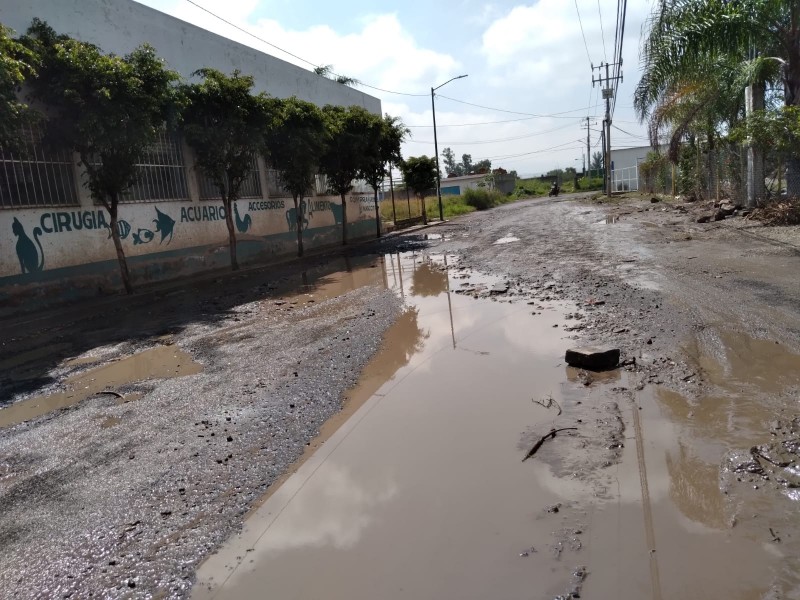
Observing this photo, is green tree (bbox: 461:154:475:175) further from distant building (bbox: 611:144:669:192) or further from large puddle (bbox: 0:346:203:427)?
large puddle (bbox: 0:346:203:427)

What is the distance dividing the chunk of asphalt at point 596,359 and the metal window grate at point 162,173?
12.5 meters

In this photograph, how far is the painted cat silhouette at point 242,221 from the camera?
18.4 metres

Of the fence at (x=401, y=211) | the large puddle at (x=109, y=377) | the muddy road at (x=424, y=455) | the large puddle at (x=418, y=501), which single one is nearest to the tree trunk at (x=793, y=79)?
the muddy road at (x=424, y=455)

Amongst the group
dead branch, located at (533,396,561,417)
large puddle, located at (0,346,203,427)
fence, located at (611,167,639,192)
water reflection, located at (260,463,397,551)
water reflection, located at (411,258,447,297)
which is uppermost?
fence, located at (611,167,639,192)

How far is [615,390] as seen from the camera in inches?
192

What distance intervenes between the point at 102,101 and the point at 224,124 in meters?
4.36

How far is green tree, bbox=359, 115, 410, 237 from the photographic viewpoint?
23.3m

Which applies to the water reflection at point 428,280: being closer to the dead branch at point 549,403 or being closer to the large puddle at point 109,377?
the large puddle at point 109,377

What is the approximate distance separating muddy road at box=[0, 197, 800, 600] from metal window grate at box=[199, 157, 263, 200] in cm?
918

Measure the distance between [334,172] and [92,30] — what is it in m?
10.1

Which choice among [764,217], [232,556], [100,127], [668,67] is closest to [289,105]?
[100,127]

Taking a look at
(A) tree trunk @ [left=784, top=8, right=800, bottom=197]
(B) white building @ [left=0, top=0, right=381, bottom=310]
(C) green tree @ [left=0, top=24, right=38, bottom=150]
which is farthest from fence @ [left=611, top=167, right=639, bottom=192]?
(C) green tree @ [left=0, top=24, right=38, bottom=150]

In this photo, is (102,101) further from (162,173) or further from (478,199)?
(478,199)

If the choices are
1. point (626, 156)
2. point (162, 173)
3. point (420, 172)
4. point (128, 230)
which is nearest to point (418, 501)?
point (128, 230)
